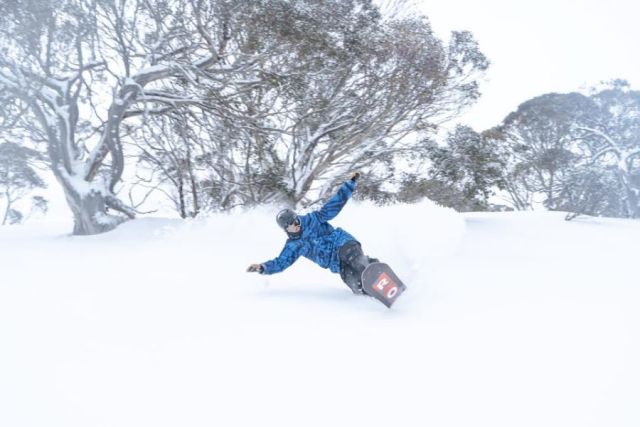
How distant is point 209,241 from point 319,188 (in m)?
6.02

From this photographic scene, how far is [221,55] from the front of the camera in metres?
8.12

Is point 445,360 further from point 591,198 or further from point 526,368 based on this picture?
point 591,198

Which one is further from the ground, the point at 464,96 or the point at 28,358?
the point at 464,96

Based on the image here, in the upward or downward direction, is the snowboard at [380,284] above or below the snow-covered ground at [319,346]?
above

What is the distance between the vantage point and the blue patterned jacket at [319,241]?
371 cm

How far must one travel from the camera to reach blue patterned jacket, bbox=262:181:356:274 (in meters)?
3.71

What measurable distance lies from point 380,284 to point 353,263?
45 centimetres

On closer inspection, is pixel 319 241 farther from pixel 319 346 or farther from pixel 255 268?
pixel 319 346

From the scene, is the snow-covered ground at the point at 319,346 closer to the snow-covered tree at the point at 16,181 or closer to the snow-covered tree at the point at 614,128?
the snow-covered tree at the point at 16,181

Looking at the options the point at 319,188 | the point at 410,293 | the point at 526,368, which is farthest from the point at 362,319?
the point at 319,188

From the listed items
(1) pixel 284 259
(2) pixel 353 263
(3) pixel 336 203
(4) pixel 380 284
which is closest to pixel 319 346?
(4) pixel 380 284

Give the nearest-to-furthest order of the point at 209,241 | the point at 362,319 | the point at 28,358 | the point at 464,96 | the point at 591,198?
1. the point at 28,358
2. the point at 362,319
3. the point at 209,241
4. the point at 591,198
5. the point at 464,96

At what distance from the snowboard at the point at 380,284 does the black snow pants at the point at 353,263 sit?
0.34 meters

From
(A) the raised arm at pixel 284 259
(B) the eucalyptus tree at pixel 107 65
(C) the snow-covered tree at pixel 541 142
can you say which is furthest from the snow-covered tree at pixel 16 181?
(C) the snow-covered tree at pixel 541 142
